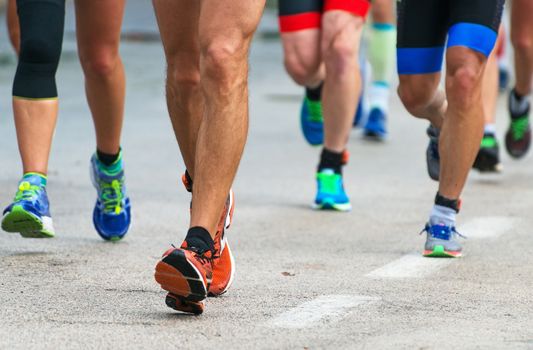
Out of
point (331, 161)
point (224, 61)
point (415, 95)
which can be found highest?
point (224, 61)

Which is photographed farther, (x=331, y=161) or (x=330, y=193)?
(x=331, y=161)

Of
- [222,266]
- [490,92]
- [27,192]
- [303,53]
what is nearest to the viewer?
[222,266]

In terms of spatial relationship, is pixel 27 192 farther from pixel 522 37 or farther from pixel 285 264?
pixel 522 37

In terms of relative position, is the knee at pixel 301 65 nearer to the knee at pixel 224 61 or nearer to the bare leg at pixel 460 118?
the bare leg at pixel 460 118

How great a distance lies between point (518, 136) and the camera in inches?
365

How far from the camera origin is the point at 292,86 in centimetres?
1404

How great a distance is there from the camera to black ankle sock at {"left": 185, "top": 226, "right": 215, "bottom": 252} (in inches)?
175

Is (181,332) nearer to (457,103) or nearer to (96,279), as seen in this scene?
(96,279)

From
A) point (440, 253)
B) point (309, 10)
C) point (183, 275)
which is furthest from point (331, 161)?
point (183, 275)

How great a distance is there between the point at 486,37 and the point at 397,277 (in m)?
1.02

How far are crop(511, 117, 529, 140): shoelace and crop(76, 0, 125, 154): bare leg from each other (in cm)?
370

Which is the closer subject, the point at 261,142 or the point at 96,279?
the point at 96,279

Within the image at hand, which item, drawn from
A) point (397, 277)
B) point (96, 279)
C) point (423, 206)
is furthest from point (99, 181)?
point (423, 206)

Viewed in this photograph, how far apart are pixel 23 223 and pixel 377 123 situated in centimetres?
566
